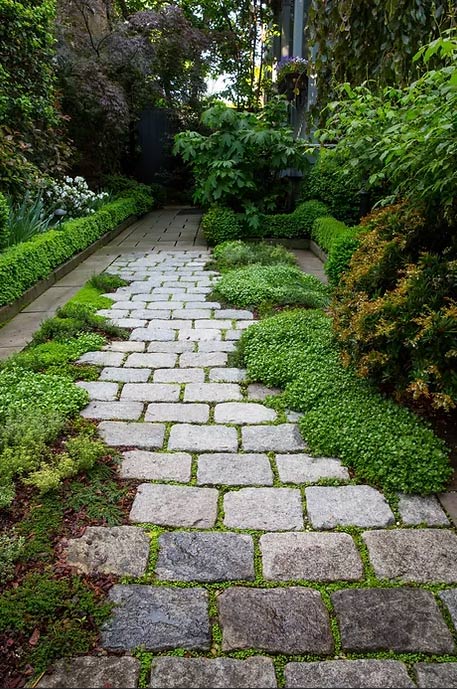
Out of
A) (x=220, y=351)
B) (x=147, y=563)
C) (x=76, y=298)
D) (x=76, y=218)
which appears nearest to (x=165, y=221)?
(x=76, y=218)

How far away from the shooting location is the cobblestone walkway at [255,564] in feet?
4.66

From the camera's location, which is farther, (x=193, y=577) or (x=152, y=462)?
(x=152, y=462)

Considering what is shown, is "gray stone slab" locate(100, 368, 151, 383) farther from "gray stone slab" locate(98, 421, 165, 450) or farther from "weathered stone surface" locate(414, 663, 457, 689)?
"weathered stone surface" locate(414, 663, 457, 689)

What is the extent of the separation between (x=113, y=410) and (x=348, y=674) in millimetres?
1795

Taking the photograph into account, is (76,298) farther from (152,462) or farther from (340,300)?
(152,462)

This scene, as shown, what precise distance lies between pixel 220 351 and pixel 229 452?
4.30 ft

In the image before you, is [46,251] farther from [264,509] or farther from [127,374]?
[264,509]

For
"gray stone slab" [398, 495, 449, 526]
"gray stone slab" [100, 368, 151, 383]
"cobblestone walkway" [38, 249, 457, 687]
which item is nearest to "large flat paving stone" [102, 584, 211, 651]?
"cobblestone walkway" [38, 249, 457, 687]

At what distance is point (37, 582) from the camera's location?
1638 mm

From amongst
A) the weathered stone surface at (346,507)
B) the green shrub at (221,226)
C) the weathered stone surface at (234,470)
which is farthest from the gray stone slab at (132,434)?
the green shrub at (221,226)

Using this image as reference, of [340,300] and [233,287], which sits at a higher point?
[340,300]

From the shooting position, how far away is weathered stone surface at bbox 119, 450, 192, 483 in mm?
2262

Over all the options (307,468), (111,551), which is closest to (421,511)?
(307,468)

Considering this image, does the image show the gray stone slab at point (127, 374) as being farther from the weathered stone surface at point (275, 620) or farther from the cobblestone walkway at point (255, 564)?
the weathered stone surface at point (275, 620)
